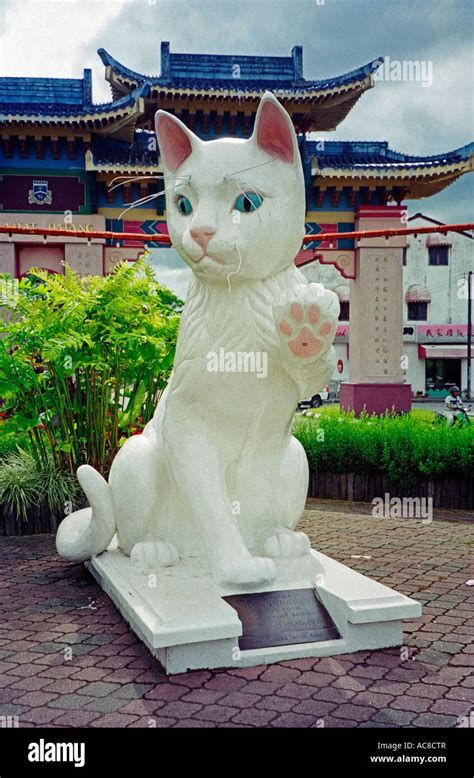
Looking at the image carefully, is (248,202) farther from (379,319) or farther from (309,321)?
(379,319)

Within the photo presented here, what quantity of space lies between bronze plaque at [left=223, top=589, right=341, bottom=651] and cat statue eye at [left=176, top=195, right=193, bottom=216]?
160cm

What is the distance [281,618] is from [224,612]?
28 cm

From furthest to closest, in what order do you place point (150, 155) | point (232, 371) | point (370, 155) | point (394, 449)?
1. point (370, 155)
2. point (150, 155)
3. point (394, 449)
4. point (232, 371)

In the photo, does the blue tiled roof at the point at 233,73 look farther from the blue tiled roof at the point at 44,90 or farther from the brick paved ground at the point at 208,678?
the brick paved ground at the point at 208,678

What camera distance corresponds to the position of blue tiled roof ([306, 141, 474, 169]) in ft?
45.1

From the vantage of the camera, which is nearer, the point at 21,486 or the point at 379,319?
the point at 21,486

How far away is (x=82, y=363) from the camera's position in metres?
5.25

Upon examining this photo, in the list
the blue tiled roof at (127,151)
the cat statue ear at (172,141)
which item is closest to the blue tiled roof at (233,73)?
the blue tiled roof at (127,151)

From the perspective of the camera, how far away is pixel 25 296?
18.9ft

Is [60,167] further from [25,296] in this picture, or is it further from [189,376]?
[189,376]

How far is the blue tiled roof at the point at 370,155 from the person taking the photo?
45.1ft

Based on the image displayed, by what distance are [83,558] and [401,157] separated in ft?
42.4

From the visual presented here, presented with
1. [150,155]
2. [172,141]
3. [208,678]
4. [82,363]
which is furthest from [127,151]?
[208,678]

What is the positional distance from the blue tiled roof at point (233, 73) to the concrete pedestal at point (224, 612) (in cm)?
1163
